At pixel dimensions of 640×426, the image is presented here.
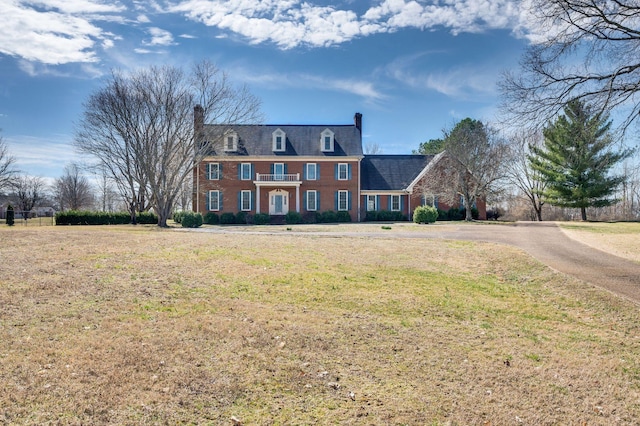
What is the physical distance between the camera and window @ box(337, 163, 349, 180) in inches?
1497

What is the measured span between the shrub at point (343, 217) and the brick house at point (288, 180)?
2.50ft

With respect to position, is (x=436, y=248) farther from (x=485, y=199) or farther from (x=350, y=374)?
(x=485, y=199)

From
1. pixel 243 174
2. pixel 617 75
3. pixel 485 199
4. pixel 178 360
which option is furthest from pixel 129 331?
pixel 485 199

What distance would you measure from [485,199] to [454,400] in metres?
36.0

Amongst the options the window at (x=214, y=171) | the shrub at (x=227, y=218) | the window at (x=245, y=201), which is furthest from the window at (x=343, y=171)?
the window at (x=214, y=171)

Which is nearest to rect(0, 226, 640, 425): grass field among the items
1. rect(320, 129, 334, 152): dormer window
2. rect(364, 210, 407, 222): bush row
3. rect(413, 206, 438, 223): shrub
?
rect(413, 206, 438, 223): shrub

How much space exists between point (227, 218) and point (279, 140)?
28.2ft

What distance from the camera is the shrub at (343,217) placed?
36.6 meters

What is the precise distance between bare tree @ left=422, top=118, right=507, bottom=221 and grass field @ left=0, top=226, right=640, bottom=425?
25396mm

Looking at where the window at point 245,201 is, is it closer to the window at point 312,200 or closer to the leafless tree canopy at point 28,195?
the window at point 312,200

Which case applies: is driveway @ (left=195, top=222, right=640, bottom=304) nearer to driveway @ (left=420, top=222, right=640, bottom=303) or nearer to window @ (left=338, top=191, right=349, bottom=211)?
driveway @ (left=420, top=222, right=640, bottom=303)

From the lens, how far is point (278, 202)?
3803 centimetres

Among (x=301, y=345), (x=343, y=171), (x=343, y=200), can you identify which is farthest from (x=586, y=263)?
(x=343, y=171)

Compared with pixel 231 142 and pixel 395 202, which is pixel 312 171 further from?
pixel 395 202
